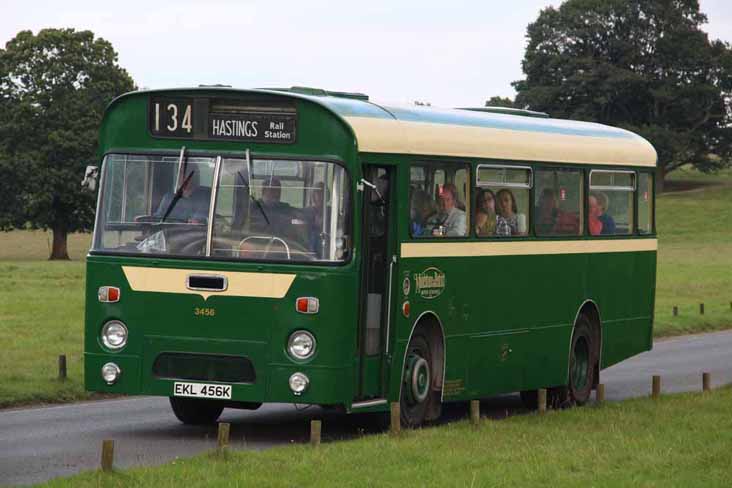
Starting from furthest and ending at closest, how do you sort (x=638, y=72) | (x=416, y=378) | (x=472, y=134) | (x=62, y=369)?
(x=638, y=72) < (x=62, y=369) < (x=472, y=134) < (x=416, y=378)

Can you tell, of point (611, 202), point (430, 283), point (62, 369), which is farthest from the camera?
point (62, 369)

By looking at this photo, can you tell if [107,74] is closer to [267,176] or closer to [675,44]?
[675,44]

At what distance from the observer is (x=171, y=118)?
49.5 feet

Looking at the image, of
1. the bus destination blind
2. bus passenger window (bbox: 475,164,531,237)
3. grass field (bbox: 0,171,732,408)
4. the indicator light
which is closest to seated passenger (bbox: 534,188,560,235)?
bus passenger window (bbox: 475,164,531,237)

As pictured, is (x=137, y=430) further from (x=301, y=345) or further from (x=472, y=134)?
(x=472, y=134)

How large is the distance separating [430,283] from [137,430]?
3.06m

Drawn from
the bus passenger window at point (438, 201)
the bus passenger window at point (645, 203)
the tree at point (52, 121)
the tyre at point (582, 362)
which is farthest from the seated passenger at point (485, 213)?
the tree at point (52, 121)

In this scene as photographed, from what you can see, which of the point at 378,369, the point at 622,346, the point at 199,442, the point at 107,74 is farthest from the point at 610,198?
the point at 107,74

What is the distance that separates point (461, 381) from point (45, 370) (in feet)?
22.7

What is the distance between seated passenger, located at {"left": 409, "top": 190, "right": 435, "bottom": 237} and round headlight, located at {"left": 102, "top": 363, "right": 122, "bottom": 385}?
9.74 ft

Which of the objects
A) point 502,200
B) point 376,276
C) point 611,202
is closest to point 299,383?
point 376,276

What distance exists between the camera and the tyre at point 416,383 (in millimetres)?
15648

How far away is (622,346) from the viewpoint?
2100 cm

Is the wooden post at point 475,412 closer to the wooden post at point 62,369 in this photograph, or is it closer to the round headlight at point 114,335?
the round headlight at point 114,335
